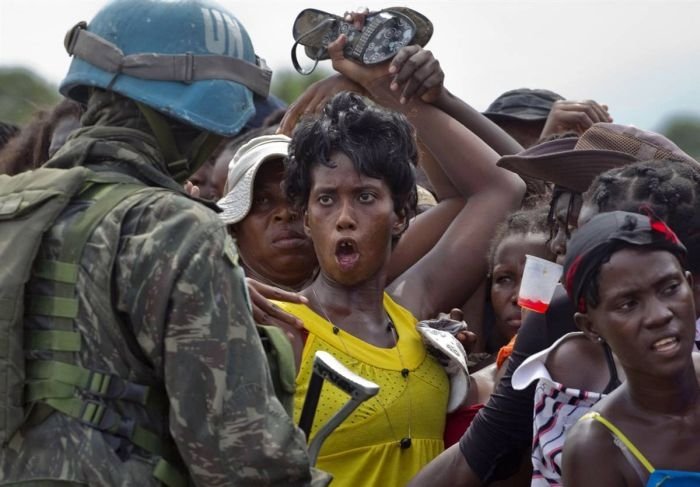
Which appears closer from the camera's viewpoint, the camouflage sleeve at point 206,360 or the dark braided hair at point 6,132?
the camouflage sleeve at point 206,360

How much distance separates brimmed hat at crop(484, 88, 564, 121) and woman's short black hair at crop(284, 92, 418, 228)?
62.6 inches

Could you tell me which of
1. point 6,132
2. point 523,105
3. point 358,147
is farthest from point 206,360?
point 6,132

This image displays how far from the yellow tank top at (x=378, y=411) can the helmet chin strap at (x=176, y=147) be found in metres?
0.83

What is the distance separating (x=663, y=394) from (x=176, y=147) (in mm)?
1316

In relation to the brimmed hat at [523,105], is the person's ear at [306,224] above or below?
below

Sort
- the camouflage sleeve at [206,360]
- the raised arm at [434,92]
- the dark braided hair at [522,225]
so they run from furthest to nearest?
the raised arm at [434,92]
the dark braided hair at [522,225]
the camouflage sleeve at [206,360]

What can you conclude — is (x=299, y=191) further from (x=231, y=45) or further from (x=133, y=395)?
(x=133, y=395)

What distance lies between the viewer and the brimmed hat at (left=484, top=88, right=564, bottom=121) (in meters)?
6.21

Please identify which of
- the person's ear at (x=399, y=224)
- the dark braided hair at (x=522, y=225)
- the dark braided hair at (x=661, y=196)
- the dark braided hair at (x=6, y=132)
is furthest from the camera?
the dark braided hair at (x=6, y=132)

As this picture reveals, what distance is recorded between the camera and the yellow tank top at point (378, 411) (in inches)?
166

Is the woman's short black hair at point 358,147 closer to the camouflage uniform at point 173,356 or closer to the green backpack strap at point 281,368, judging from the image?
the green backpack strap at point 281,368

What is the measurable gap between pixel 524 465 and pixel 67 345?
154 centimetres

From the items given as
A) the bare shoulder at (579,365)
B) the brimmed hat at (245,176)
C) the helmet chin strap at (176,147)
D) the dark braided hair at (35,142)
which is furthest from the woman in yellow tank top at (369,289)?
the dark braided hair at (35,142)

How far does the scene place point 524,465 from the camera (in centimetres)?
422
